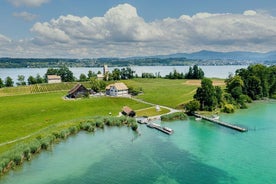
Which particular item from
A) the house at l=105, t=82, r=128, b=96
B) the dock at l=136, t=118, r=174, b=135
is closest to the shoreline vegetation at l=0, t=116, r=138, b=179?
the dock at l=136, t=118, r=174, b=135

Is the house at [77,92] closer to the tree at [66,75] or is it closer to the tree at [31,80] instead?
the tree at [31,80]

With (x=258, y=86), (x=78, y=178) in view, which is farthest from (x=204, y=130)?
(x=258, y=86)

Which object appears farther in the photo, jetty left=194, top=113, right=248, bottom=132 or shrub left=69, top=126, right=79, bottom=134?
jetty left=194, top=113, right=248, bottom=132

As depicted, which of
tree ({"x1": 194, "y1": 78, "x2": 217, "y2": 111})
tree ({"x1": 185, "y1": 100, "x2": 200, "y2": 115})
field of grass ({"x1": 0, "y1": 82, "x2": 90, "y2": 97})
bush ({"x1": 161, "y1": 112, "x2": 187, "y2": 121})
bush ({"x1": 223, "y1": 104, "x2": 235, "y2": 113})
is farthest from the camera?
field of grass ({"x1": 0, "y1": 82, "x2": 90, "y2": 97})

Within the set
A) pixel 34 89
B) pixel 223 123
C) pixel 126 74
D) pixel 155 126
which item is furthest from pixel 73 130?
pixel 126 74

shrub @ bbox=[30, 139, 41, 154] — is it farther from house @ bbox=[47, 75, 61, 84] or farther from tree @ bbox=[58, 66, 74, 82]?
tree @ bbox=[58, 66, 74, 82]

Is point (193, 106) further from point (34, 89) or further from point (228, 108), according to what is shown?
point (34, 89)

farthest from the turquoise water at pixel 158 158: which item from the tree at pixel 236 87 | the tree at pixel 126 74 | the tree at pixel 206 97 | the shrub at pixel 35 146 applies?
the tree at pixel 126 74

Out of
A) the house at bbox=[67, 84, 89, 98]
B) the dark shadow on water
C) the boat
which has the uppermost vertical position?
the house at bbox=[67, 84, 89, 98]
